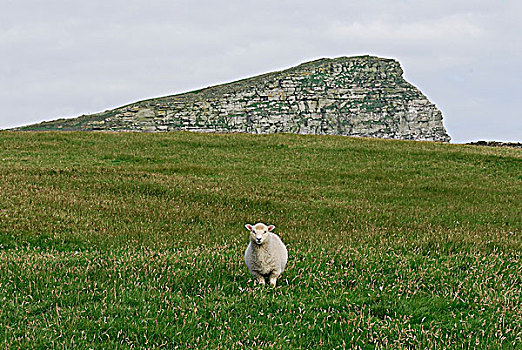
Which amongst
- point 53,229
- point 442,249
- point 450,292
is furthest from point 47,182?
point 450,292

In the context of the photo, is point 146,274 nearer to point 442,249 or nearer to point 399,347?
point 399,347

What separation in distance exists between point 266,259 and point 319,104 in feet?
435

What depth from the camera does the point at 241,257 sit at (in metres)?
11.4

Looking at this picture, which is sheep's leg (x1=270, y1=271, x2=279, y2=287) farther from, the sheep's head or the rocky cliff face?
the rocky cliff face

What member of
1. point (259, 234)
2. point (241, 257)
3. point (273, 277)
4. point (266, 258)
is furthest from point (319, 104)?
point (259, 234)

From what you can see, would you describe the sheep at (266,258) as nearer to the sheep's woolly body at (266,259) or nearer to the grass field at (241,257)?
the sheep's woolly body at (266,259)

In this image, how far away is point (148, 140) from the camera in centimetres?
4519

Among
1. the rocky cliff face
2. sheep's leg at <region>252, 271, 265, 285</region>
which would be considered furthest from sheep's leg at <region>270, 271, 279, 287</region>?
the rocky cliff face

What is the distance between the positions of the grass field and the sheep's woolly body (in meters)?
0.35

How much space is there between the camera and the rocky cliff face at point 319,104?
115188 millimetres

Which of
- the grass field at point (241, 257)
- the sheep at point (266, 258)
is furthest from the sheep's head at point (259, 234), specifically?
the grass field at point (241, 257)

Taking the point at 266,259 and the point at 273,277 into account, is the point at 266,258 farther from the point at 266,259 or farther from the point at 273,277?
the point at 273,277

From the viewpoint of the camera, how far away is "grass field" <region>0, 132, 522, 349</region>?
703cm

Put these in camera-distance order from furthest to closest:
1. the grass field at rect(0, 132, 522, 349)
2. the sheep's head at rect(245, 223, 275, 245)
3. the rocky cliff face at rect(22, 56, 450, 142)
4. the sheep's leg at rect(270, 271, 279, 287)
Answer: the rocky cliff face at rect(22, 56, 450, 142), the sheep's leg at rect(270, 271, 279, 287), the sheep's head at rect(245, 223, 275, 245), the grass field at rect(0, 132, 522, 349)
